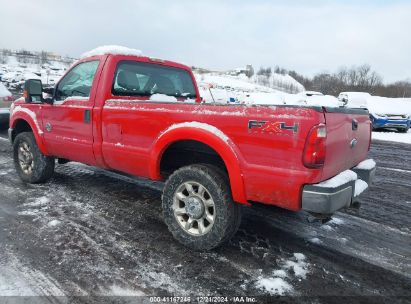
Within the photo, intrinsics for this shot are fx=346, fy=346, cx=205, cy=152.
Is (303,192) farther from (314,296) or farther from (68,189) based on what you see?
(68,189)

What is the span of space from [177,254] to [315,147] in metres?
1.61

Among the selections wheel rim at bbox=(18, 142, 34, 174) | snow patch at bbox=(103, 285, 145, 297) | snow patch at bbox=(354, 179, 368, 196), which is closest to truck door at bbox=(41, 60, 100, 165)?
wheel rim at bbox=(18, 142, 34, 174)

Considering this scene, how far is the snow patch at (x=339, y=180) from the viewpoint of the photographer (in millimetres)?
2715

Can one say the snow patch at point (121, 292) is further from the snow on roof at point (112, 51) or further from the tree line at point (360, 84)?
the tree line at point (360, 84)

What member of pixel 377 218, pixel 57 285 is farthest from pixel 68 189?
pixel 377 218

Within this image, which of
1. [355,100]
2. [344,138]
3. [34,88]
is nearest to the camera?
[344,138]

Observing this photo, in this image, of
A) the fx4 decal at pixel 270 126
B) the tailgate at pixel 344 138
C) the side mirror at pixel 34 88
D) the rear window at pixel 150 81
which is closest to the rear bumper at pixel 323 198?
the tailgate at pixel 344 138

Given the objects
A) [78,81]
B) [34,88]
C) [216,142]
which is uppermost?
[78,81]

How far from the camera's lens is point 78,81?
15.2ft

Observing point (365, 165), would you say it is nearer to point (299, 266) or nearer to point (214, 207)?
point (299, 266)

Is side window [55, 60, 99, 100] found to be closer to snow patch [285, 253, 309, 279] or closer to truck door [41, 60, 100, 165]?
truck door [41, 60, 100, 165]

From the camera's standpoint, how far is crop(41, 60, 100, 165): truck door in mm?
4273

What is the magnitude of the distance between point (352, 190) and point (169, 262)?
174 centimetres

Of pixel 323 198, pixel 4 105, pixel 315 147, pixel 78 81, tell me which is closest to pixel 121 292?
pixel 323 198
